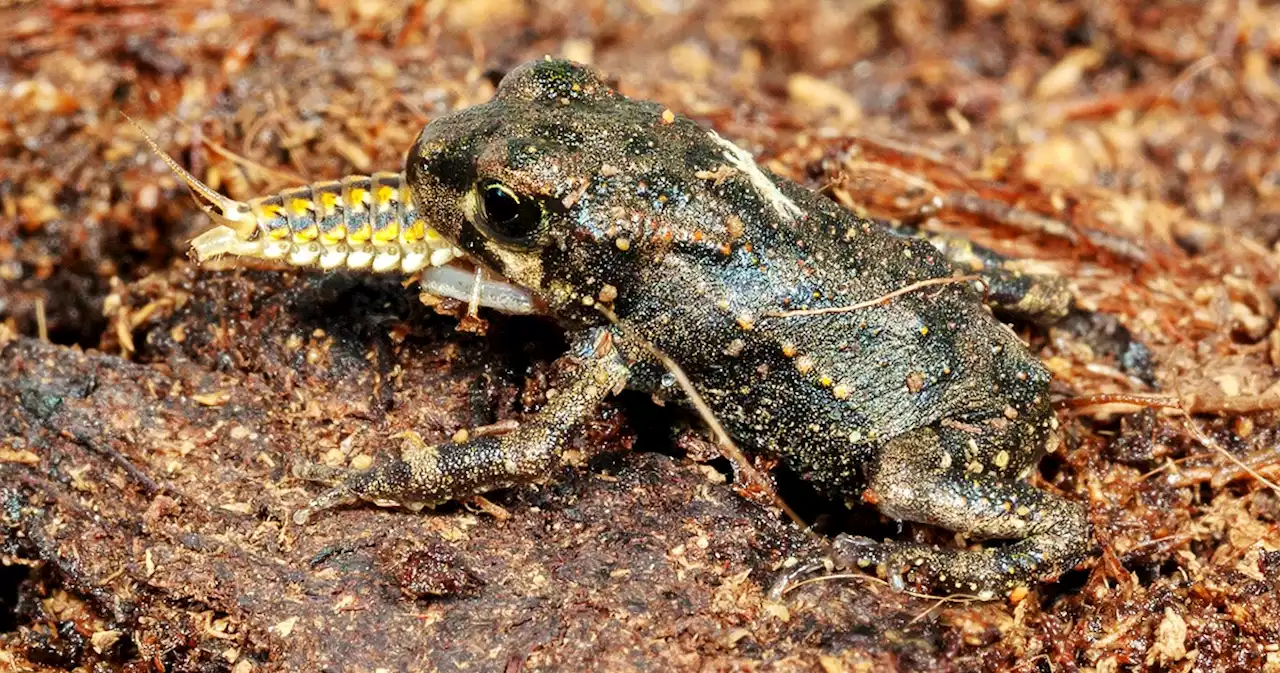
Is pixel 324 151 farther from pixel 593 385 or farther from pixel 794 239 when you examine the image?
pixel 794 239

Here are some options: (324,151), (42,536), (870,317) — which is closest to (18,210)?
(324,151)

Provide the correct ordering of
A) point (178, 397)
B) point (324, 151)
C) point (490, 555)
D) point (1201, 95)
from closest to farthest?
1. point (490, 555)
2. point (178, 397)
3. point (324, 151)
4. point (1201, 95)

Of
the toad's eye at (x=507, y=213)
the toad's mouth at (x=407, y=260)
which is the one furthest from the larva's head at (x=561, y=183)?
the toad's mouth at (x=407, y=260)

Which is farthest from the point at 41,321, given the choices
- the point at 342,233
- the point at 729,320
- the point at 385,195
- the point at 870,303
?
the point at 870,303

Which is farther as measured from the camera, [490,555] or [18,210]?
[18,210]

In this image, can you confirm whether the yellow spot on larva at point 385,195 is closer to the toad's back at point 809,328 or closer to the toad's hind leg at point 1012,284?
the toad's back at point 809,328
